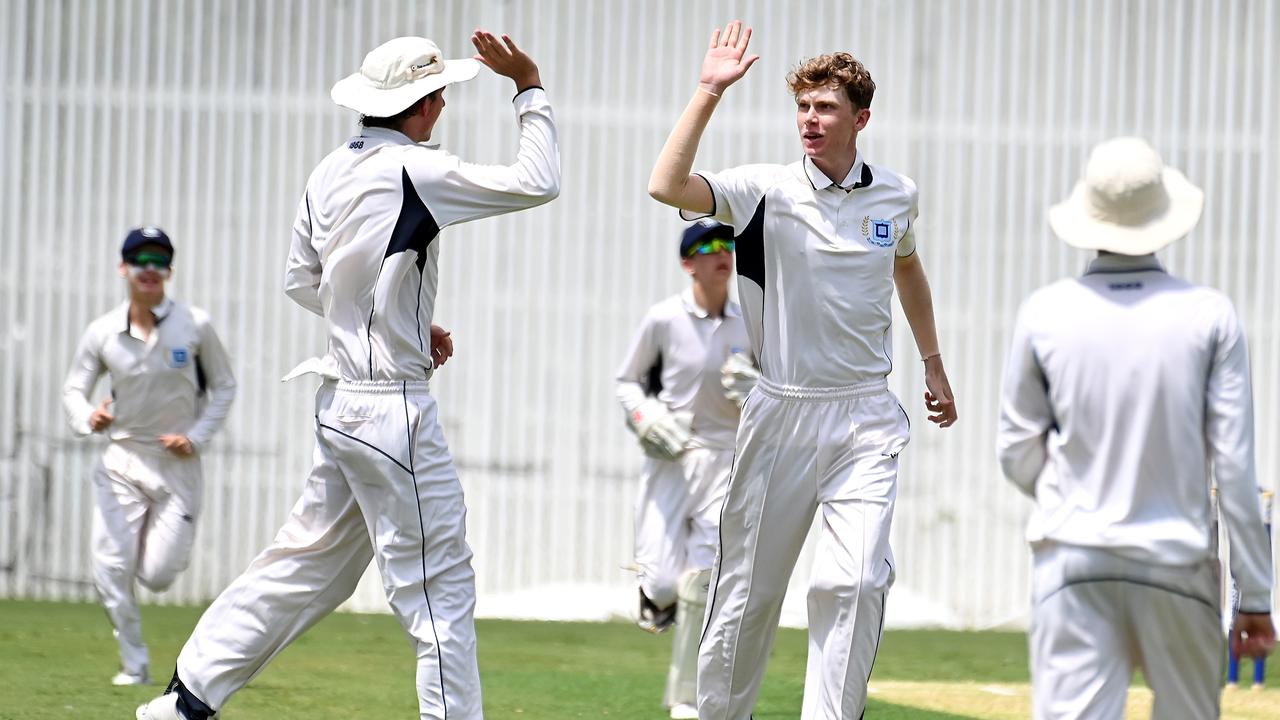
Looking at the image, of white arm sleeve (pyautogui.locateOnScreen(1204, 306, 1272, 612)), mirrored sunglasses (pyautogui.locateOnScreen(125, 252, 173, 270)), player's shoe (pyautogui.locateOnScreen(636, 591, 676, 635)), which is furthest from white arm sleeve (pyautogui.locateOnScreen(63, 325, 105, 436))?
white arm sleeve (pyautogui.locateOnScreen(1204, 306, 1272, 612))

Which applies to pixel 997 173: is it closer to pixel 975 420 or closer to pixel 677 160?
pixel 975 420

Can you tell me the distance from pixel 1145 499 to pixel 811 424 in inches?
73.7

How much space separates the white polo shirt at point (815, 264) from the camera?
18.8ft

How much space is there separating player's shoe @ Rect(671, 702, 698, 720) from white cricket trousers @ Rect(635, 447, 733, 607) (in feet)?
1.63

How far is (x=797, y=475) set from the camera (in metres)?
5.73

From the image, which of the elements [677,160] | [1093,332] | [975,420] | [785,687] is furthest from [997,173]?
[1093,332]

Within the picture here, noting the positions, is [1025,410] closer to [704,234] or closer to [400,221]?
[400,221]

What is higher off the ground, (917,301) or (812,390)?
(917,301)

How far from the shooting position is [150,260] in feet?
29.9

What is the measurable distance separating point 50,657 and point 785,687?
3877 mm

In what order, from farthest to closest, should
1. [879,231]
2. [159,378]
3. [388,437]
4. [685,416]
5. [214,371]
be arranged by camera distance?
[214,371]
[159,378]
[685,416]
[879,231]
[388,437]

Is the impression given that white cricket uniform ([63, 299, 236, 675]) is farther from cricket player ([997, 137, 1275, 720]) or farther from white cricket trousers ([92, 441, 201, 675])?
cricket player ([997, 137, 1275, 720])

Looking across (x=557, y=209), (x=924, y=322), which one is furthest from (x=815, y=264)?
(x=557, y=209)

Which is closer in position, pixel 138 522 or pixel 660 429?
pixel 660 429
